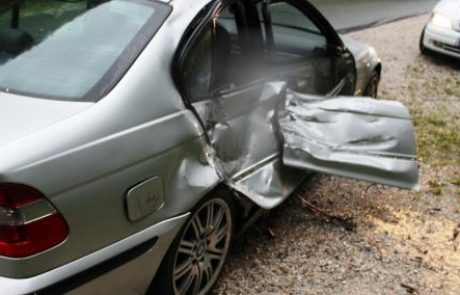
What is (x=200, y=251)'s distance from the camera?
2.81 m

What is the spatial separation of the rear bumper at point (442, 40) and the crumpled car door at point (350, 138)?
4.46 metres

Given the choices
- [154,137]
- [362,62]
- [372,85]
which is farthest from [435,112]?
[154,137]

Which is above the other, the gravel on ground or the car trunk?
the car trunk

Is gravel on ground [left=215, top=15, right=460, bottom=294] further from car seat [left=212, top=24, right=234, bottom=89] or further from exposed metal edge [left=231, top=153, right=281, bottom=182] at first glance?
car seat [left=212, top=24, right=234, bottom=89]

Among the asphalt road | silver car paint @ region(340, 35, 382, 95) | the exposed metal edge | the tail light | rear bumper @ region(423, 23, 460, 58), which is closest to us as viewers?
the tail light

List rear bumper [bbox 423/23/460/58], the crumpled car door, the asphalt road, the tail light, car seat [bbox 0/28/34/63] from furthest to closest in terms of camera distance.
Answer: the asphalt road, rear bumper [bbox 423/23/460/58], the crumpled car door, car seat [bbox 0/28/34/63], the tail light

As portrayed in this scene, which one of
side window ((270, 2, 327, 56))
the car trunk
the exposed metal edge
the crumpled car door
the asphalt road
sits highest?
the car trunk

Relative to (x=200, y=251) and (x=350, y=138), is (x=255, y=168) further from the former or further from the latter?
(x=350, y=138)

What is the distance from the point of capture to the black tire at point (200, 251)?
2562 millimetres

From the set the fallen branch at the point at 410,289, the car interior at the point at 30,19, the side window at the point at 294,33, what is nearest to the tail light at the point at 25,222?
the car interior at the point at 30,19

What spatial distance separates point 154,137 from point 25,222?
0.62 metres

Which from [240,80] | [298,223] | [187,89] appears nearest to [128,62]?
[187,89]

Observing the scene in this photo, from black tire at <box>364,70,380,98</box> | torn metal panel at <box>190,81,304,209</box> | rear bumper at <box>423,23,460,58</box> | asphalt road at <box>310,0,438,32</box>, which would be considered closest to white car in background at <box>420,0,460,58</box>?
rear bumper at <box>423,23,460,58</box>

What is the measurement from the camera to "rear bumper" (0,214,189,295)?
76.9 inches
